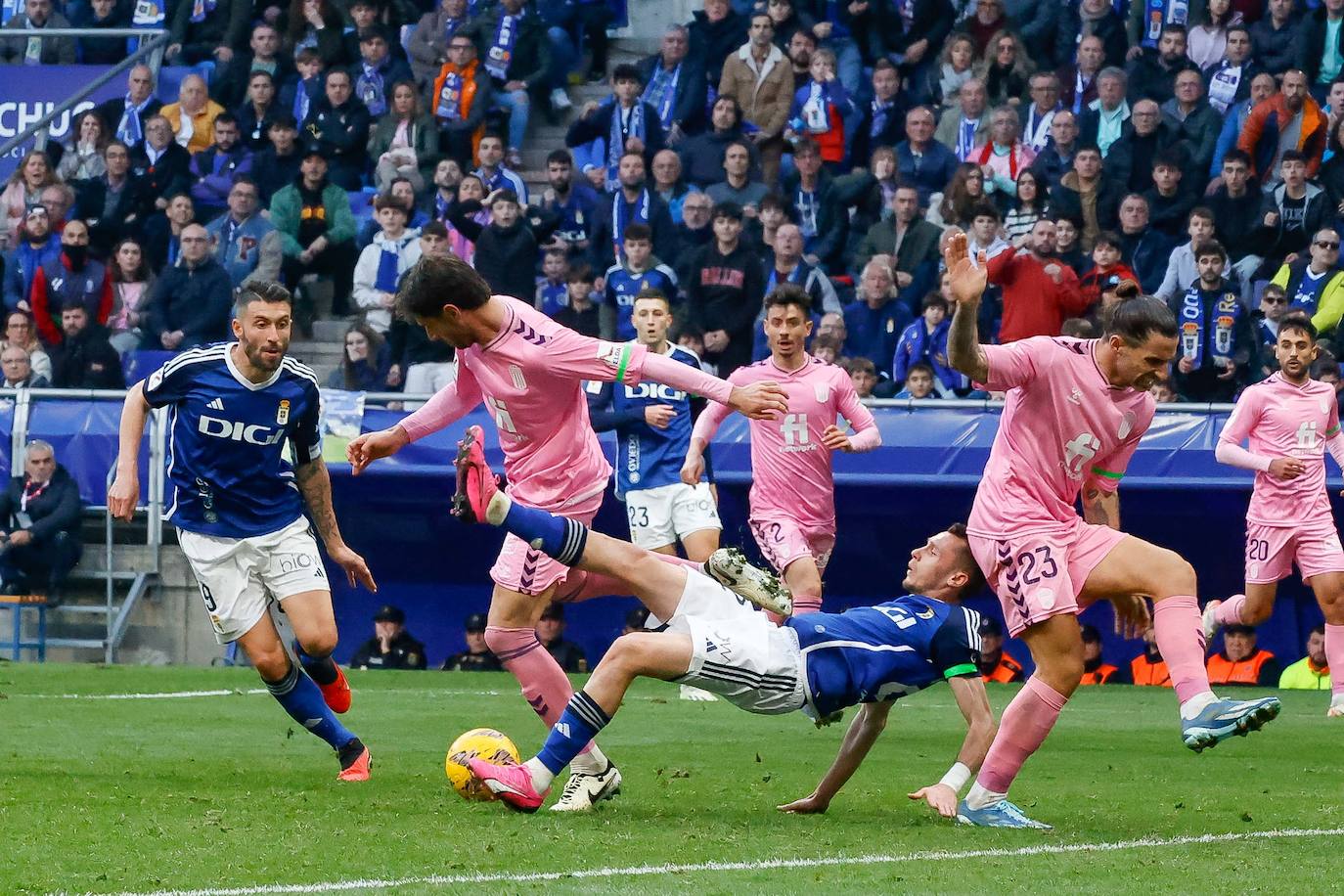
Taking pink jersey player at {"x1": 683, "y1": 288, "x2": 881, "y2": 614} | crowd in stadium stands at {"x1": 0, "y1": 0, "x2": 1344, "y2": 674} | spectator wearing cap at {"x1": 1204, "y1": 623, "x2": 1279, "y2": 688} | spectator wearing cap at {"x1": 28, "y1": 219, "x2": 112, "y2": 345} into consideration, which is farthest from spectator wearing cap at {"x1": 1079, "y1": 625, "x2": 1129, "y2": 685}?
spectator wearing cap at {"x1": 28, "y1": 219, "x2": 112, "y2": 345}

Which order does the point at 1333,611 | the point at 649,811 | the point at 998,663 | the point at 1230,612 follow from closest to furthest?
the point at 649,811
the point at 1333,611
the point at 1230,612
the point at 998,663

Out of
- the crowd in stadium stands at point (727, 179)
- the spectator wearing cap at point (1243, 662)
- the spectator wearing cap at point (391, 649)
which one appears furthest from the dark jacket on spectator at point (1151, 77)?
the spectator wearing cap at point (391, 649)

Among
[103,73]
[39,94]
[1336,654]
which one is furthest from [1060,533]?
[39,94]

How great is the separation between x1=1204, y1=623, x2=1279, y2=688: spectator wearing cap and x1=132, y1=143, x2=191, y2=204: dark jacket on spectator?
1190 centimetres

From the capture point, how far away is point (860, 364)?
54.1ft

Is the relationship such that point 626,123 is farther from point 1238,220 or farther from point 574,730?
point 574,730

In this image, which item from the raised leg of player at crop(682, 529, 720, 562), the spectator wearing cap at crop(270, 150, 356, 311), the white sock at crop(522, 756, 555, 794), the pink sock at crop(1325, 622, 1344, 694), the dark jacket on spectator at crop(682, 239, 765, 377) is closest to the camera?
the white sock at crop(522, 756, 555, 794)

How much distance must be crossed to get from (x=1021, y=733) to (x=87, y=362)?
1385 centimetres

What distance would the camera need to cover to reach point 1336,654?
13094 millimetres

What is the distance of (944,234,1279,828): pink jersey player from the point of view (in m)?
7.20

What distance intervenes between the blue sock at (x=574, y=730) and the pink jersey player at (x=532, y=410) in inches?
14.0

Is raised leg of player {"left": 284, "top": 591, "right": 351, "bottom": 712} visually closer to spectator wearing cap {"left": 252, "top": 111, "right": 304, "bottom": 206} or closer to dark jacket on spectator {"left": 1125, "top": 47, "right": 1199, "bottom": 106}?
dark jacket on spectator {"left": 1125, "top": 47, "right": 1199, "bottom": 106}

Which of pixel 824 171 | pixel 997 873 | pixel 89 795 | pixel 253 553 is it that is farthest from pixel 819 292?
pixel 997 873

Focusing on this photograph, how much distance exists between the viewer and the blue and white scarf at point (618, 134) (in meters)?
20.3
